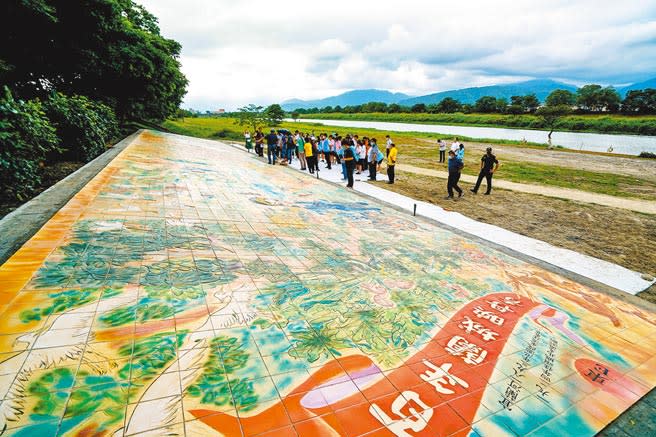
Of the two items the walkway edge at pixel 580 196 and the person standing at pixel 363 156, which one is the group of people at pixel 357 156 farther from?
the walkway edge at pixel 580 196

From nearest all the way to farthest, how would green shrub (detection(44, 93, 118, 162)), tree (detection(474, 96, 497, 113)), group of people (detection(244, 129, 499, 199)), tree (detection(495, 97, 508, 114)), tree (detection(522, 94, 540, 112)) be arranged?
1. green shrub (detection(44, 93, 118, 162))
2. group of people (detection(244, 129, 499, 199))
3. tree (detection(522, 94, 540, 112))
4. tree (detection(495, 97, 508, 114))
5. tree (detection(474, 96, 497, 113))

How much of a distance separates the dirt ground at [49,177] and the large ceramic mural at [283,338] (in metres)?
1.66

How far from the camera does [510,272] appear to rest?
5.28m

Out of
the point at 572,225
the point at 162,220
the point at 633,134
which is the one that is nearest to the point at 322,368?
the point at 162,220

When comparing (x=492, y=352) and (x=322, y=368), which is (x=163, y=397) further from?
(x=492, y=352)

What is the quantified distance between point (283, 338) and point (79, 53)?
1858 cm

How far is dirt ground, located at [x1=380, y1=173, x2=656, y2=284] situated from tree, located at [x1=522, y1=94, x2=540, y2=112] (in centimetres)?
6849

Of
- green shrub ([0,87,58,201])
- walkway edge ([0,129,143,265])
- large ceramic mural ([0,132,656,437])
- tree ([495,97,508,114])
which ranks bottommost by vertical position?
large ceramic mural ([0,132,656,437])

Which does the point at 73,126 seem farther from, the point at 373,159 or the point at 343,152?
the point at 373,159

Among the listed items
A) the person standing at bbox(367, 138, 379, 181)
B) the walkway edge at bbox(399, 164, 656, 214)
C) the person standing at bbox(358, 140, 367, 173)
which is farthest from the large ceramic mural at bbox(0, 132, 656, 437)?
the person standing at bbox(358, 140, 367, 173)

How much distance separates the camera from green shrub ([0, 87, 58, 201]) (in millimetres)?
5289

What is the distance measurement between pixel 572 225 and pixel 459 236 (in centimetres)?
431

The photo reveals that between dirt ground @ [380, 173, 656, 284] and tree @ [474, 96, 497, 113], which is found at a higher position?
tree @ [474, 96, 497, 113]

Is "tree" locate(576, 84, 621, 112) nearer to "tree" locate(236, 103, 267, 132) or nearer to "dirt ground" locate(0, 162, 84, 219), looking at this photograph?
"tree" locate(236, 103, 267, 132)
